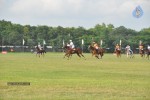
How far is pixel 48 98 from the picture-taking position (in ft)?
37.4

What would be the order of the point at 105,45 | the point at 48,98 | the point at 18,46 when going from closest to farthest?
1. the point at 48,98
2. the point at 18,46
3. the point at 105,45

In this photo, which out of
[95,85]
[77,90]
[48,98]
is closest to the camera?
[48,98]

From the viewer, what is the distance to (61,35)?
341 ft

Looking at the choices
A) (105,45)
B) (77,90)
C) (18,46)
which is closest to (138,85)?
(77,90)

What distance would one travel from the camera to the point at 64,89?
43.8ft

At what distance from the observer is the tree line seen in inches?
3447

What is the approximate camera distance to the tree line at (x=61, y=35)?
287 feet

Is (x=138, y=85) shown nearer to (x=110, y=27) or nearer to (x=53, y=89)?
(x=53, y=89)

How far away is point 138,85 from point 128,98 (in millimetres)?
3354

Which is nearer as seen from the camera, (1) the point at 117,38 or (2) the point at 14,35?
(2) the point at 14,35

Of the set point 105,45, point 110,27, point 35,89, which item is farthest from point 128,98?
point 110,27

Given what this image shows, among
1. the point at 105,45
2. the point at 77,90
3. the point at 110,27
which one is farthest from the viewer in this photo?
the point at 110,27

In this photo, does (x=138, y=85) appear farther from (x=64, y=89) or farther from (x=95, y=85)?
(x=64, y=89)

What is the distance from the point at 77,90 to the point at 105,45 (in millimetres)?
78685
